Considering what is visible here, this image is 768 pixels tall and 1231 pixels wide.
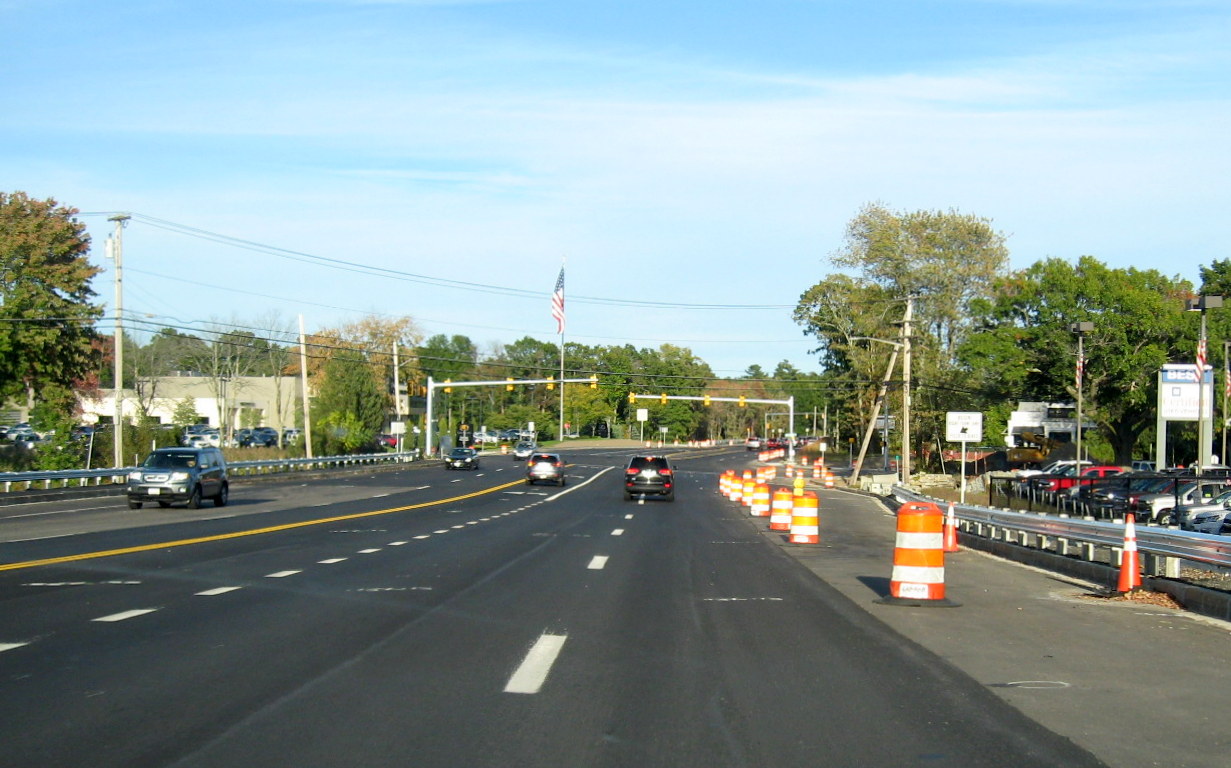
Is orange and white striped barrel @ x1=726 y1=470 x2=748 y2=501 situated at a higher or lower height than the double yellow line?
lower

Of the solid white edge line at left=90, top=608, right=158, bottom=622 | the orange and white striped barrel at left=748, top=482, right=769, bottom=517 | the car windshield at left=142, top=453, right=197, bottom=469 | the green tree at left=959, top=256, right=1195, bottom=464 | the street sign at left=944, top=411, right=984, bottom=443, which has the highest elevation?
the green tree at left=959, top=256, right=1195, bottom=464

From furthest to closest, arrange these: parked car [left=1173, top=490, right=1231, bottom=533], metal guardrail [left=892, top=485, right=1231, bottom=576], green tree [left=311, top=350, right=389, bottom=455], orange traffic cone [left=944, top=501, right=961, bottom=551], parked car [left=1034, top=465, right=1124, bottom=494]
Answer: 1. green tree [left=311, top=350, right=389, bottom=455]
2. parked car [left=1034, top=465, right=1124, bottom=494]
3. parked car [left=1173, top=490, right=1231, bottom=533]
4. orange traffic cone [left=944, top=501, right=961, bottom=551]
5. metal guardrail [left=892, top=485, right=1231, bottom=576]

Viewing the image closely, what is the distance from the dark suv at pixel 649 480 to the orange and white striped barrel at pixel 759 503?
7.33 metres

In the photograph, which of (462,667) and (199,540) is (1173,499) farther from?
(462,667)

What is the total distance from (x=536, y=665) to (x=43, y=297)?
174ft

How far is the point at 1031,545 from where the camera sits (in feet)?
72.1

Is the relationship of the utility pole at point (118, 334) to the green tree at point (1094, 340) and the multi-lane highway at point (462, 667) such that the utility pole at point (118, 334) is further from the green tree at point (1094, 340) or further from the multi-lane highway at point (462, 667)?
the green tree at point (1094, 340)

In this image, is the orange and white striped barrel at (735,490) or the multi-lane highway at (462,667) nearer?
the multi-lane highway at (462,667)

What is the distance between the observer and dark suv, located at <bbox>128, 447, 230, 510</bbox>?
32.7 metres

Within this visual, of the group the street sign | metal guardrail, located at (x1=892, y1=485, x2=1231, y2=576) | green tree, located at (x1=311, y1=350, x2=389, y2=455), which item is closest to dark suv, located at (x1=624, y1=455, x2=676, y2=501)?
the street sign

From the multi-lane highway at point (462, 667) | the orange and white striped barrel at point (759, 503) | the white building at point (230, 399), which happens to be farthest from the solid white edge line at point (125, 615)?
the white building at point (230, 399)

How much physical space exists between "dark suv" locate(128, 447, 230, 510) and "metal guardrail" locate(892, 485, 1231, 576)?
20.6m

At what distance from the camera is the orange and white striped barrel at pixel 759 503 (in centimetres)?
3572

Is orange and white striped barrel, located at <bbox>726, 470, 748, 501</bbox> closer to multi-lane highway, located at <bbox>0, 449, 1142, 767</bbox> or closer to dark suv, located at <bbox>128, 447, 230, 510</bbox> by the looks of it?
dark suv, located at <bbox>128, 447, 230, 510</bbox>
